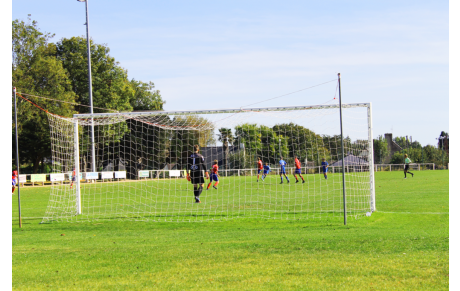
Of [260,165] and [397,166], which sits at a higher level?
[260,165]

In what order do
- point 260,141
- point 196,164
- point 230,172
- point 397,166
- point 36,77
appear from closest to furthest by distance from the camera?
point 196,164, point 260,141, point 230,172, point 36,77, point 397,166

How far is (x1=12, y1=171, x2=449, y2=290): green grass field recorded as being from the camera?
571 centimetres

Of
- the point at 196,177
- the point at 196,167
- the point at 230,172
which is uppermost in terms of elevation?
the point at 196,167

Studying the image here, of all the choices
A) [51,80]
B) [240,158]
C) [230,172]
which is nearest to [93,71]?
[51,80]

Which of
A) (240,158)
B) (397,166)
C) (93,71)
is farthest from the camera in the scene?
(397,166)

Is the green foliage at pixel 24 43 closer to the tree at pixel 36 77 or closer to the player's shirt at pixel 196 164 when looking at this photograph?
the tree at pixel 36 77

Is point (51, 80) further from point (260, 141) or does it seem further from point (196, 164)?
point (196, 164)

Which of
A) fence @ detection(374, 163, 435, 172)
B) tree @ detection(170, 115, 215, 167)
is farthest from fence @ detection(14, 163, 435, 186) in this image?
tree @ detection(170, 115, 215, 167)

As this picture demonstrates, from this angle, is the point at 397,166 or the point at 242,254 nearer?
the point at 242,254

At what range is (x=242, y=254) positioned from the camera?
24.5 ft

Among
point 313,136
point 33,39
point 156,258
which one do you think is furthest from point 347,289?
point 33,39

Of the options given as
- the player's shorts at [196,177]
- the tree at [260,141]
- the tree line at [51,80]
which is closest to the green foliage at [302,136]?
the tree at [260,141]

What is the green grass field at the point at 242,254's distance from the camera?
5707 mm

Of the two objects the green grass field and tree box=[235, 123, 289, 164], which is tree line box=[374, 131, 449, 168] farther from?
the green grass field
